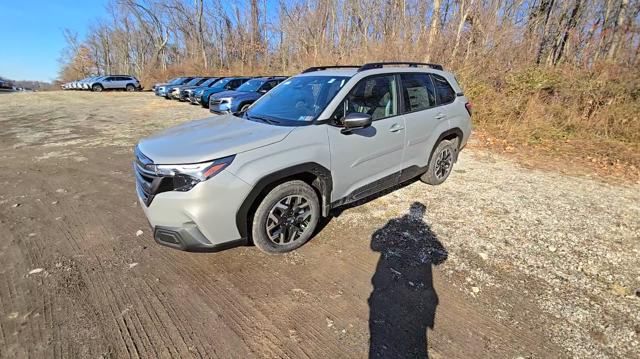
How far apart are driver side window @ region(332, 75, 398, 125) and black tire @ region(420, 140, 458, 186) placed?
1.27m

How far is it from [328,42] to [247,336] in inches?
932

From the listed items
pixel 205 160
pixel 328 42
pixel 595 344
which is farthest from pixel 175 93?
pixel 595 344

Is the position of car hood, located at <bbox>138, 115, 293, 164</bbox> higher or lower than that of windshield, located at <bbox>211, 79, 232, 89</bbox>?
lower

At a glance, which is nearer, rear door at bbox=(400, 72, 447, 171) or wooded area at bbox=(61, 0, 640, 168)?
rear door at bbox=(400, 72, 447, 171)

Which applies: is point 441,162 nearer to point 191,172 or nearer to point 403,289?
point 403,289

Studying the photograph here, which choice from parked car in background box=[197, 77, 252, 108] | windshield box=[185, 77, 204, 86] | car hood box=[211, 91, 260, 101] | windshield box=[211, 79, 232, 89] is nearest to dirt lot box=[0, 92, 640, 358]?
car hood box=[211, 91, 260, 101]

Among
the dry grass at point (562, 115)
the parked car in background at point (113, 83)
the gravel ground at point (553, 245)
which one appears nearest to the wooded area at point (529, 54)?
the dry grass at point (562, 115)

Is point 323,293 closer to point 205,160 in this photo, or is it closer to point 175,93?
point 205,160

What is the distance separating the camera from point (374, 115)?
143 inches

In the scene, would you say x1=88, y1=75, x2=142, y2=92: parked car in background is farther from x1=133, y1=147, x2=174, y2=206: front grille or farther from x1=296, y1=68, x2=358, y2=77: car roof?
x1=133, y1=147, x2=174, y2=206: front grille

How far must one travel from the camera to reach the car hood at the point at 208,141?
261 centimetres

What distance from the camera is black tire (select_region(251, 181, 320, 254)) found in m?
2.90

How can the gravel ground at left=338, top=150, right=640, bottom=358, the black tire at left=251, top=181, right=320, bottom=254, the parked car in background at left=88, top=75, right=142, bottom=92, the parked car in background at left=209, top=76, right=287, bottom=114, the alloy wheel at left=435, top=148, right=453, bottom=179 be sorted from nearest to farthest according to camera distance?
the gravel ground at left=338, top=150, right=640, bottom=358 < the black tire at left=251, top=181, right=320, bottom=254 < the alloy wheel at left=435, top=148, right=453, bottom=179 < the parked car in background at left=209, top=76, right=287, bottom=114 < the parked car in background at left=88, top=75, right=142, bottom=92

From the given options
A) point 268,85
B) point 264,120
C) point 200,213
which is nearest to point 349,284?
point 200,213
